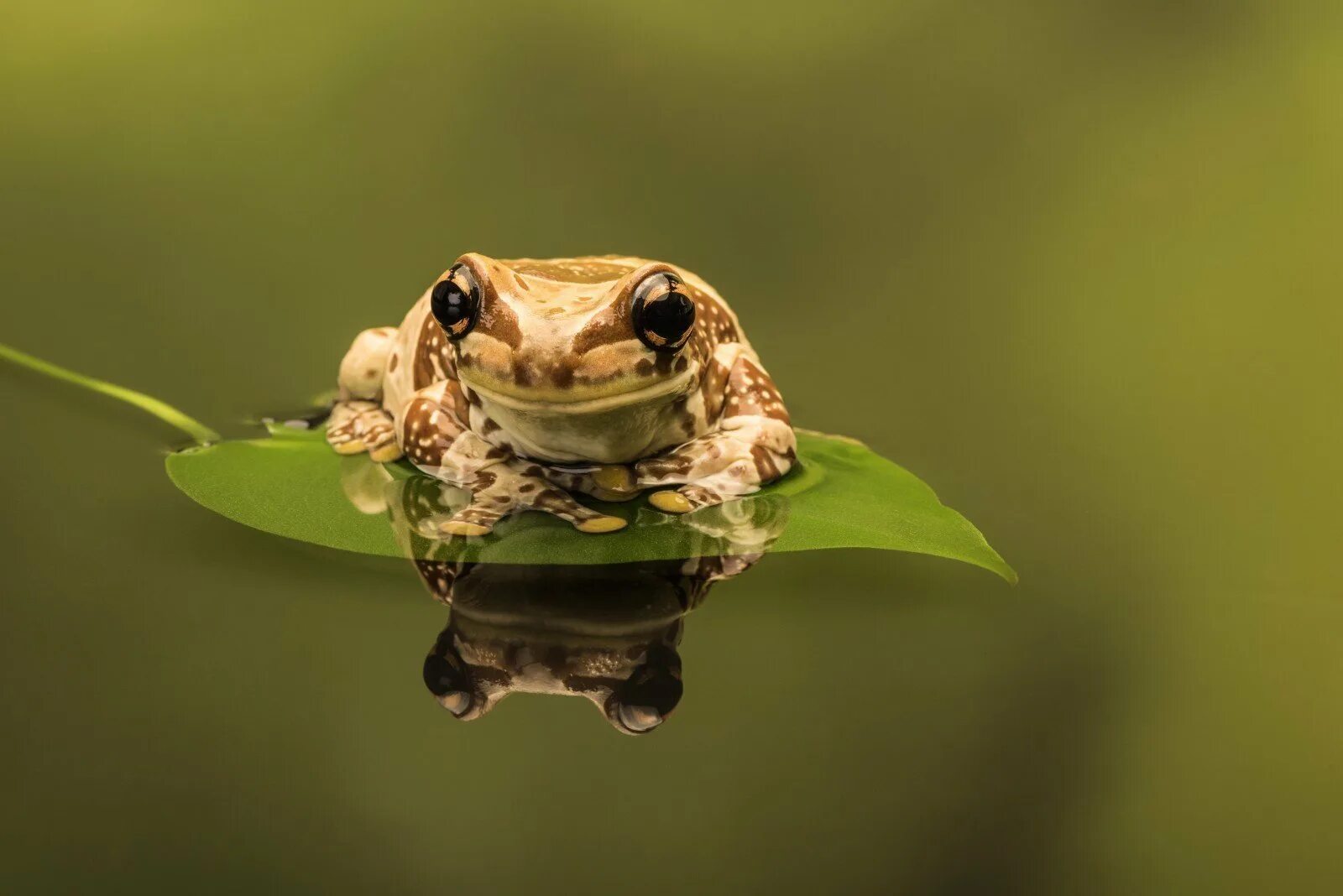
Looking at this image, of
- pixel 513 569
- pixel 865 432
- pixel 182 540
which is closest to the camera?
pixel 513 569

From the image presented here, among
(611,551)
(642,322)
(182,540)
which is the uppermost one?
(642,322)

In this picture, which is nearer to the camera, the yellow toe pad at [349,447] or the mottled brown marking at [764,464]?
the mottled brown marking at [764,464]

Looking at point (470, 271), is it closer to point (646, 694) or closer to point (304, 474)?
point (304, 474)

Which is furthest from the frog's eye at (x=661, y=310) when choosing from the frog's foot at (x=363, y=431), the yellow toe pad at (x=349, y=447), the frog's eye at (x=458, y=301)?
the yellow toe pad at (x=349, y=447)

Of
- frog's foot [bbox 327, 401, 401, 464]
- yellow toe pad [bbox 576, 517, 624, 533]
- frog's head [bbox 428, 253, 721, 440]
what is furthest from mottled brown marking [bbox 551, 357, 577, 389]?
frog's foot [bbox 327, 401, 401, 464]

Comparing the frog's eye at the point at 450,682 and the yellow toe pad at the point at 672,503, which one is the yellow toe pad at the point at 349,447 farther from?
the frog's eye at the point at 450,682

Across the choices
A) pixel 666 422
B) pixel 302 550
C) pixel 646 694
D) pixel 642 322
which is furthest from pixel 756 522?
pixel 302 550
